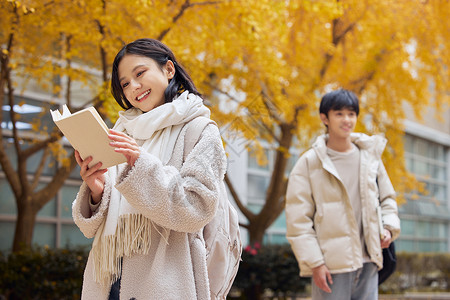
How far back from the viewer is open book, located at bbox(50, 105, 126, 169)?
1.87 meters

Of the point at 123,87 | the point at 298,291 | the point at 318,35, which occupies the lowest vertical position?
the point at 298,291

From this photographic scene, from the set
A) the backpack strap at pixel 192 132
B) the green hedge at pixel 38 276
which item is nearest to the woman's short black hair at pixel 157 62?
the backpack strap at pixel 192 132

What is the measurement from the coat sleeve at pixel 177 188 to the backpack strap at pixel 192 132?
0.21 feet

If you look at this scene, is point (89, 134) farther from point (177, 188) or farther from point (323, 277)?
point (323, 277)

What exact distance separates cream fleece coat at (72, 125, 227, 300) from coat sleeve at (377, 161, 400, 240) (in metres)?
1.98

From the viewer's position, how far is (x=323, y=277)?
139 inches

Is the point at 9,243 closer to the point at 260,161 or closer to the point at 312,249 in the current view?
the point at 260,161

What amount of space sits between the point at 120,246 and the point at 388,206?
2.27m

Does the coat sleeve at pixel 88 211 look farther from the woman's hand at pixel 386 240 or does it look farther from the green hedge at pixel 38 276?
the green hedge at pixel 38 276

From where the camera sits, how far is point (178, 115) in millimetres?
2088

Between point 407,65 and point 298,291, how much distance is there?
12.3ft

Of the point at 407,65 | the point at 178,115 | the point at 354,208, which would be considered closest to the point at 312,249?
the point at 354,208

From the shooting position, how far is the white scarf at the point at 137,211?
2008 millimetres

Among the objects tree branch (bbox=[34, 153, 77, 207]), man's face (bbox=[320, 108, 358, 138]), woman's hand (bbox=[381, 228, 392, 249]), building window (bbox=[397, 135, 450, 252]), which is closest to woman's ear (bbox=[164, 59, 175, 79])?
man's face (bbox=[320, 108, 358, 138])
